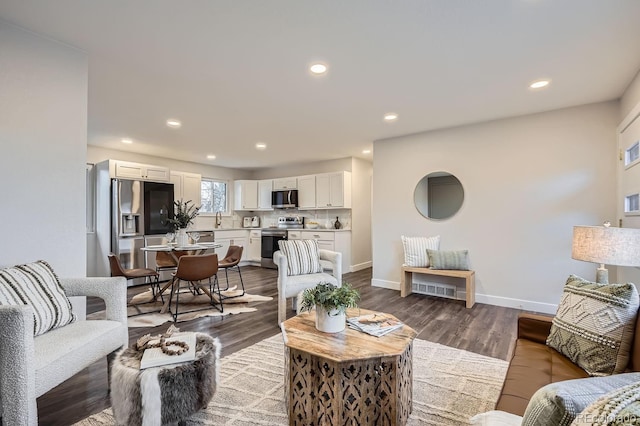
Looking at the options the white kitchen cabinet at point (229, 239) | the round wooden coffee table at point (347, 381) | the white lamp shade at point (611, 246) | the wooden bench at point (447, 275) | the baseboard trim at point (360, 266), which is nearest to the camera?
the round wooden coffee table at point (347, 381)

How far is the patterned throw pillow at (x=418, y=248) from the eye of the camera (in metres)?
4.30

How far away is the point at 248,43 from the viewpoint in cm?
223

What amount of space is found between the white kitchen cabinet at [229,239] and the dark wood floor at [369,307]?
7.34ft

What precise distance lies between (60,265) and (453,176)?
458 centimetres

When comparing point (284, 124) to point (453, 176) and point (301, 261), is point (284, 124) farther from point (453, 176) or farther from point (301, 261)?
point (453, 176)

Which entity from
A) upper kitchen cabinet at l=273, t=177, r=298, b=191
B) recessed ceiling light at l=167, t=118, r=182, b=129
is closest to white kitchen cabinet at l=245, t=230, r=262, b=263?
upper kitchen cabinet at l=273, t=177, r=298, b=191

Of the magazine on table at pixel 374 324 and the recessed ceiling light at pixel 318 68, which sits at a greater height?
the recessed ceiling light at pixel 318 68

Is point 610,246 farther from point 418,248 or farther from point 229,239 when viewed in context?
point 229,239

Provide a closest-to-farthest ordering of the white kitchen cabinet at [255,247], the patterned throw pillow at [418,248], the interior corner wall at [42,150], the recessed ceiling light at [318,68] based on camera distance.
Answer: the interior corner wall at [42,150] < the recessed ceiling light at [318,68] < the patterned throw pillow at [418,248] < the white kitchen cabinet at [255,247]

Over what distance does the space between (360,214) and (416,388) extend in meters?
4.78

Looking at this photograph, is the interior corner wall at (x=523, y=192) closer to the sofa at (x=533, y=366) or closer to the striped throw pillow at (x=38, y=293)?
the sofa at (x=533, y=366)

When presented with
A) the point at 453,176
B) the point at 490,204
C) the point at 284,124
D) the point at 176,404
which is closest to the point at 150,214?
the point at 284,124

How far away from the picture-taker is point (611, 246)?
1.94 metres

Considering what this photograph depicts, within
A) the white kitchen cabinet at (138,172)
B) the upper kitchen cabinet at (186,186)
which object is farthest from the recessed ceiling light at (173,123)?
the upper kitchen cabinet at (186,186)
